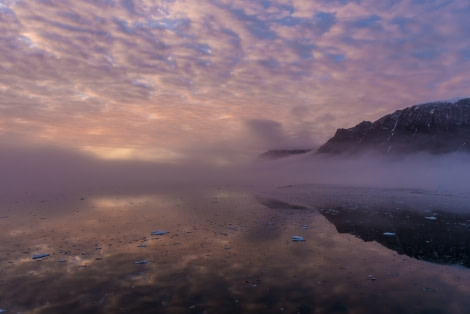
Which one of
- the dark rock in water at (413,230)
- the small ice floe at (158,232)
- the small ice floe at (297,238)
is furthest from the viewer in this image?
the small ice floe at (158,232)

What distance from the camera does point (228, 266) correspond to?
11391 mm

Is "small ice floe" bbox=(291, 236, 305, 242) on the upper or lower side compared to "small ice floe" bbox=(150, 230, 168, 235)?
lower

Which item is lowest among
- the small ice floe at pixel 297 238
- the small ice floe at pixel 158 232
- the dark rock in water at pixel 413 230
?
the dark rock in water at pixel 413 230

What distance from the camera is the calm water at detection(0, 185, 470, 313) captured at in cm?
852

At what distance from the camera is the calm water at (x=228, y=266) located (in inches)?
336

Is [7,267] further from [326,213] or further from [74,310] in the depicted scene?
[326,213]

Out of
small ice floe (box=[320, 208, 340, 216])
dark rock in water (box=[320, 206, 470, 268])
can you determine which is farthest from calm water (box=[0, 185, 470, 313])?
small ice floe (box=[320, 208, 340, 216])

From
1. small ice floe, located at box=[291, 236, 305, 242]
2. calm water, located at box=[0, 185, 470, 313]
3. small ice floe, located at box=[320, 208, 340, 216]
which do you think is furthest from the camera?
small ice floe, located at box=[320, 208, 340, 216]

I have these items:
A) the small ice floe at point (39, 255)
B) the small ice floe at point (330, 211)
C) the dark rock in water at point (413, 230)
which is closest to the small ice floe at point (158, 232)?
the small ice floe at point (39, 255)

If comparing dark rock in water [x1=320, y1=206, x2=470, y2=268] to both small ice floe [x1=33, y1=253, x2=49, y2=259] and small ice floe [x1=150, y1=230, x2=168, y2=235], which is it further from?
small ice floe [x1=33, y1=253, x2=49, y2=259]

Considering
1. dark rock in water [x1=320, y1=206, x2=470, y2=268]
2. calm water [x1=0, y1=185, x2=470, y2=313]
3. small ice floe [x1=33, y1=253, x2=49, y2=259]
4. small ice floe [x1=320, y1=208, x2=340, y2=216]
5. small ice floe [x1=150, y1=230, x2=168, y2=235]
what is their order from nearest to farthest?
calm water [x1=0, y1=185, x2=470, y2=313]
small ice floe [x1=33, y1=253, x2=49, y2=259]
dark rock in water [x1=320, y1=206, x2=470, y2=268]
small ice floe [x1=150, y1=230, x2=168, y2=235]
small ice floe [x1=320, y1=208, x2=340, y2=216]

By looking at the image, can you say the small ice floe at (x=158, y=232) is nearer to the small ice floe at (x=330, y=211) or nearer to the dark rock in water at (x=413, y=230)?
the dark rock in water at (x=413, y=230)

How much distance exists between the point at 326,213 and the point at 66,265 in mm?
18363

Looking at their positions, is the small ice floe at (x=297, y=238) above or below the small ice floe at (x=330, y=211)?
below
